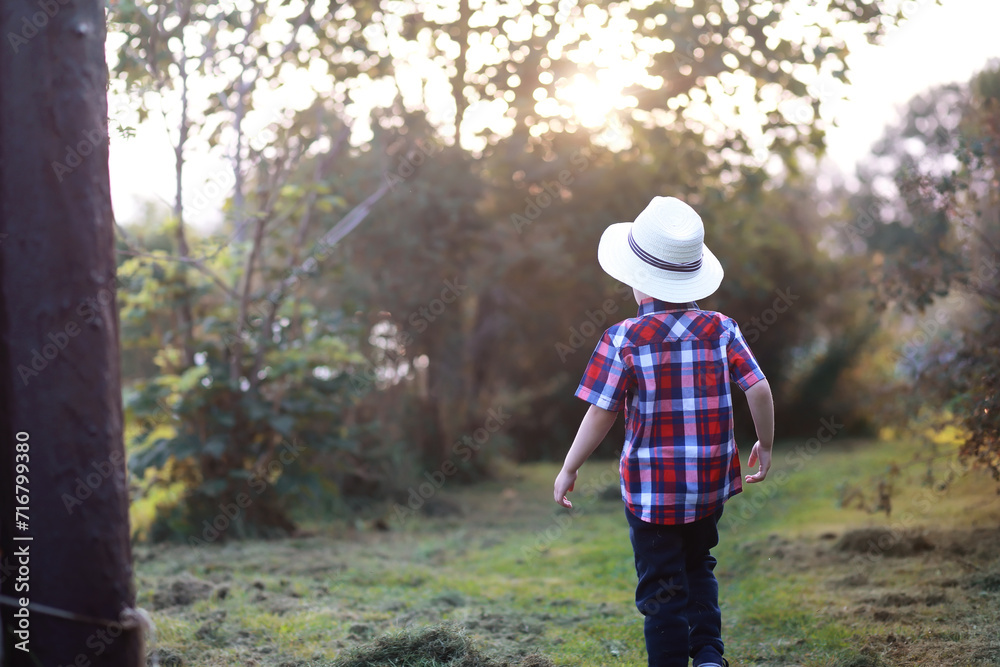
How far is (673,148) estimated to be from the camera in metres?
8.26

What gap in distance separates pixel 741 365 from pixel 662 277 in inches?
16.1

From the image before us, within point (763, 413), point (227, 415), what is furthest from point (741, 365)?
point (227, 415)

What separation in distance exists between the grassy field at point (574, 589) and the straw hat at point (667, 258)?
60.7 inches

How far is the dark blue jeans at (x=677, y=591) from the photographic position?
2.87 metres

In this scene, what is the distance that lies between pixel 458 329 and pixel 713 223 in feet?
11.4

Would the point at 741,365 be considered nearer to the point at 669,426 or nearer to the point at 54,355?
the point at 669,426

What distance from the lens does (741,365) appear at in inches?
116

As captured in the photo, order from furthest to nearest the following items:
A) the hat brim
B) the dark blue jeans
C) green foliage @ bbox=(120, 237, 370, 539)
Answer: green foliage @ bbox=(120, 237, 370, 539), the hat brim, the dark blue jeans

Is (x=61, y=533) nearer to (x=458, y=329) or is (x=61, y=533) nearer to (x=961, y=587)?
(x=961, y=587)

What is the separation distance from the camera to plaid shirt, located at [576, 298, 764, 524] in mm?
2869

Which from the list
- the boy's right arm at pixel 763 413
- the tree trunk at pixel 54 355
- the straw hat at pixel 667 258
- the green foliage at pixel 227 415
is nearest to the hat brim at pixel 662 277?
the straw hat at pixel 667 258

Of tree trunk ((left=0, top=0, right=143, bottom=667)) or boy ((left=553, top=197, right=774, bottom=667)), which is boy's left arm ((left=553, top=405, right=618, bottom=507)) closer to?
boy ((left=553, top=197, right=774, bottom=667))

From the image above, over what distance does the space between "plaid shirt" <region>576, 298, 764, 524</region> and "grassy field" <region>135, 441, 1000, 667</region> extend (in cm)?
97

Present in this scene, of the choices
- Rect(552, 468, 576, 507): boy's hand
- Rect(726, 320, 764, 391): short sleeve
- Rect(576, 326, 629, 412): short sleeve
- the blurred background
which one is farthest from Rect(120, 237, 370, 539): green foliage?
Rect(726, 320, 764, 391): short sleeve
